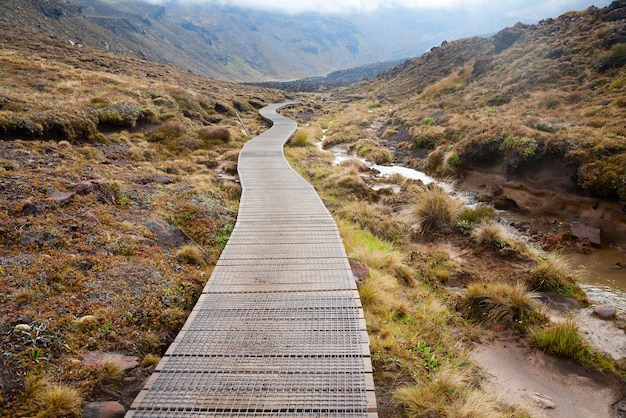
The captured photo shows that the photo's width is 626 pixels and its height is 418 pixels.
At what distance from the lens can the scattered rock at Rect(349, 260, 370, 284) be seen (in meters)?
6.47

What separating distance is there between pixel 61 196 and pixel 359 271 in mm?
6330

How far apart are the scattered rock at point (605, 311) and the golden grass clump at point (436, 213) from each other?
165 inches

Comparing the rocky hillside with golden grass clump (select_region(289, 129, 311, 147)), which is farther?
golden grass clump (select_region(289, 129, 311, 147))

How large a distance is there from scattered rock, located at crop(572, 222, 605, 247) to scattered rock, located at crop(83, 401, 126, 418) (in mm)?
11283

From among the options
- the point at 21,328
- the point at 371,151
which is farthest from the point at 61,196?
the point at 371,151

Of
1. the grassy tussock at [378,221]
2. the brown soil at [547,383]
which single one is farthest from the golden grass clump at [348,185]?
the brown soil at [547,383]

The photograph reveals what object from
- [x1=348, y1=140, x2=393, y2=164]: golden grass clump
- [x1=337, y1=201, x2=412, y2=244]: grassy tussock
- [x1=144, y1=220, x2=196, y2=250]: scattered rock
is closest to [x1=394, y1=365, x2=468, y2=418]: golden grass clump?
[x1=144, y1=220, x2=196, y2=250]: scattered rock

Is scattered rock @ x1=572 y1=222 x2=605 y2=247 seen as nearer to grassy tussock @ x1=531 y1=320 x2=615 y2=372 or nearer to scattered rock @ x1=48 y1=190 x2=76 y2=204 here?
grassy tussock @ x1=531 y1=320 x2=615 y2=372

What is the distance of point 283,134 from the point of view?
21609mm

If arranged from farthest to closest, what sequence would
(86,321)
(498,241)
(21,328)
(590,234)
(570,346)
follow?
(590,234), (498,241), (570,346), (86,321), (21,328)

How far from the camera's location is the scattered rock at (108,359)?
404 centimetres

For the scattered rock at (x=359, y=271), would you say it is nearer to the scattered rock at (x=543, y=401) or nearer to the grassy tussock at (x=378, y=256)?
the grassy tussock at (x=378, y=256)

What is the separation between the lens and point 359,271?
6762mm

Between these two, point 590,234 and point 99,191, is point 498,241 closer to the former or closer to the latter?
point 590,234
